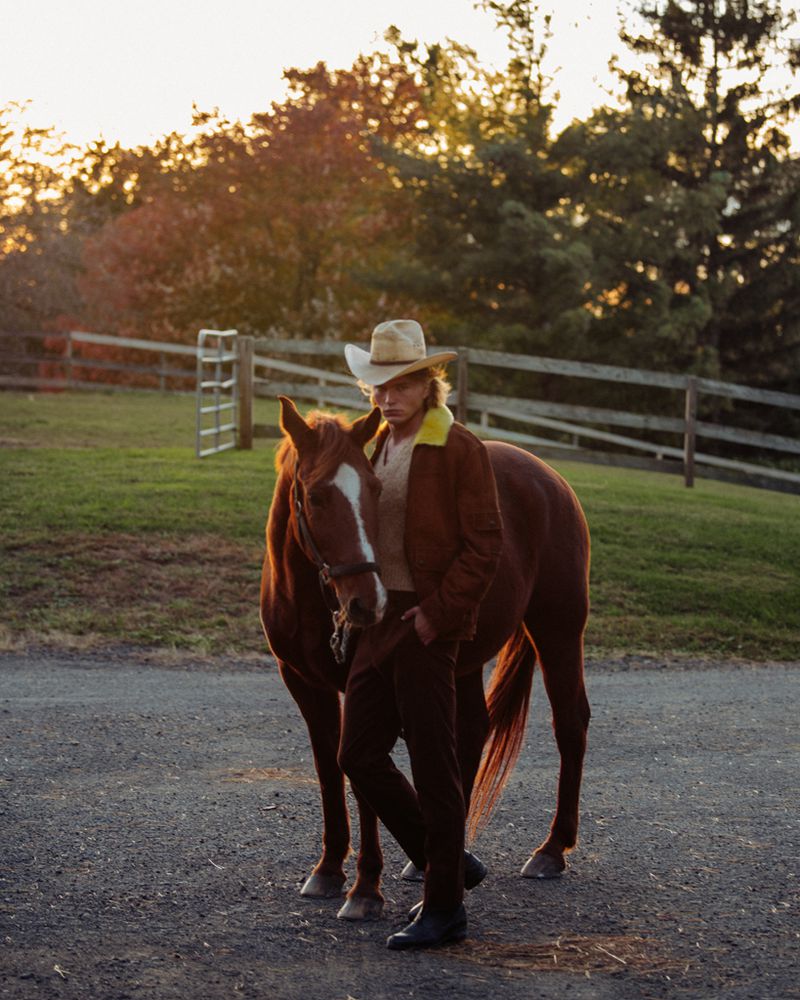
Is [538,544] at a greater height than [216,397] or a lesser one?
lesser

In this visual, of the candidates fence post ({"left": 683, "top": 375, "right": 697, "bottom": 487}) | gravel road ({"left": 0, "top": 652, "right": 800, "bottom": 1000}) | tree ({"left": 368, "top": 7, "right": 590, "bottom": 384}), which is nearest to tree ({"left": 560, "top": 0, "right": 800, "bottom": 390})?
tree ({"left": 368, "top": 7, "right": 590, "bottom": 384})

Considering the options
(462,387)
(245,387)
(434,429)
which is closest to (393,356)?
(434,429)

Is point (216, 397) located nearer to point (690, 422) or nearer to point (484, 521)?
point (690, 422)

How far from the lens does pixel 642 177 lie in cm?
2681

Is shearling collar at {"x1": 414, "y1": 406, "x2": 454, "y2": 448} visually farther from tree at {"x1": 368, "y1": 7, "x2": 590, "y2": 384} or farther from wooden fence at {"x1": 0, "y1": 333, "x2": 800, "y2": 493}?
tree at {"x1": 368, "y1": 7, "x2": 590, "y2": 384}

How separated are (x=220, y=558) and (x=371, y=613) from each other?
669 cm

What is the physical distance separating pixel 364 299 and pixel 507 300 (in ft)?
10.7

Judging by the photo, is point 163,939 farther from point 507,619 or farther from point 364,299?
point 364,299

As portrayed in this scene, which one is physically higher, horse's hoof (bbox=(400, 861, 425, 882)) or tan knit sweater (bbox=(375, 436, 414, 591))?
tan knit sweater (bbox=(375, 436, 414, 591))

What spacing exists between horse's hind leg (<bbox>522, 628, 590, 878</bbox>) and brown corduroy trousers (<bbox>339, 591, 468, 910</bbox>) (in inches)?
37.4

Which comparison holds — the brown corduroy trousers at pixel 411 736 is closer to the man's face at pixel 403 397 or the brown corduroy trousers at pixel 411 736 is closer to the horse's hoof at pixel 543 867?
the man's face at pixel 403 397

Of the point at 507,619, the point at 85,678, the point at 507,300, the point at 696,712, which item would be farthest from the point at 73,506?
the point at 507,300

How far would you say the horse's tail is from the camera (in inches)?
185

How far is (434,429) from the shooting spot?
148 inches
